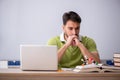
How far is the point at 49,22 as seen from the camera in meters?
4.01

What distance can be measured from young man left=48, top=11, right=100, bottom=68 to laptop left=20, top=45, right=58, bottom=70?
0.57 metres

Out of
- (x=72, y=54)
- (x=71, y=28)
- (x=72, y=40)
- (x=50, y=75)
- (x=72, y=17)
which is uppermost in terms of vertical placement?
(x=72, y=17)

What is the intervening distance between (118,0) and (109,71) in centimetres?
245

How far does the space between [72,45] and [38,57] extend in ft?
2.77

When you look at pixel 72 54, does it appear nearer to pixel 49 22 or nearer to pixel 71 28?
pixel 71 28

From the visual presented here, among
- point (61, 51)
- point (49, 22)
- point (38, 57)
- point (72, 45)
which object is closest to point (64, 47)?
point (61, 51)

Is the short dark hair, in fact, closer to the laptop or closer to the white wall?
the laptop

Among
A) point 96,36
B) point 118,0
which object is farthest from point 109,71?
point 118,0

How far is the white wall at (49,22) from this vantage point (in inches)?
156

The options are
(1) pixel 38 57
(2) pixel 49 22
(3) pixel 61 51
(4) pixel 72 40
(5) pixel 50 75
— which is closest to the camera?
(5) pixel 50 75

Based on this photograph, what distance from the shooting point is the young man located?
2.56m

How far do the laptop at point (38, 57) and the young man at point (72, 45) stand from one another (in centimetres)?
57

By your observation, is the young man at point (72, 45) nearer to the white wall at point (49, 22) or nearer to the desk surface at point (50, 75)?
the desk surface at point (50, 75)

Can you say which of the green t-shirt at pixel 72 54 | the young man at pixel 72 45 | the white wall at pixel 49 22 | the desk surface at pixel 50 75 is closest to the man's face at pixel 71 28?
the young man at pixel 72 45
